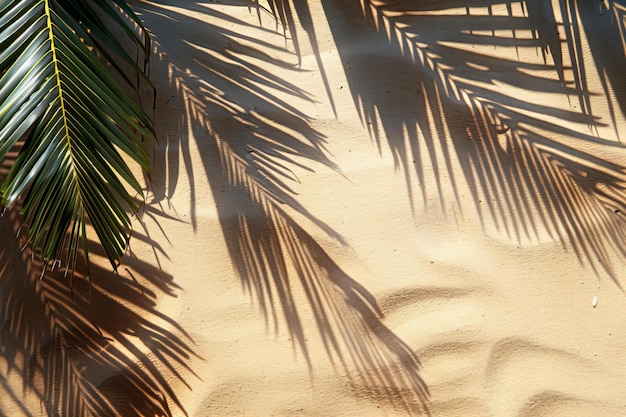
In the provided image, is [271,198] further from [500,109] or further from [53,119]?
[500,109]

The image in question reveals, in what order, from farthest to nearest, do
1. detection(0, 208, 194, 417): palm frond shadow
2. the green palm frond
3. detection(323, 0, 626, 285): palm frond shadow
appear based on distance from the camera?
detection(323, 0, 626, 285): palm frond shadow
detection(0, 208, 194, 417): palm frond shadow
the green palm frond

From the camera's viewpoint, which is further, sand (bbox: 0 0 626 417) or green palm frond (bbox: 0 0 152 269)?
sand (bbox: 0 0 626 417)

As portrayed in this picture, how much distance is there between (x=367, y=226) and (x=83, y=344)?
965 mm

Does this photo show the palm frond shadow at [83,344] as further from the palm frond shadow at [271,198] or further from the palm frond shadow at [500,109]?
the palm frond shadow at [500,109]

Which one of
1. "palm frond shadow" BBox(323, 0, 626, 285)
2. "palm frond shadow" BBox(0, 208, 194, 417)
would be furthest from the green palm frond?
"palm frond shadow" BBox(323, 0, 626, 285)

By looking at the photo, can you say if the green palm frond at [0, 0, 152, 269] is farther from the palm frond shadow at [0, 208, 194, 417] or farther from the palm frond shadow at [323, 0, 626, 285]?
the palm frond shadow at [323, 0, 626, 285]

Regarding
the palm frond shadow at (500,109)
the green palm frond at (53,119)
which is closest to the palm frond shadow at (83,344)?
the green palm frond at (53,119)

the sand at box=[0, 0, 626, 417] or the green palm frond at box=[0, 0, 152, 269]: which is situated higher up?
the green palm frond at box=[0, 0, 152, 269]

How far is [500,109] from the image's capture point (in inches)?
82.0

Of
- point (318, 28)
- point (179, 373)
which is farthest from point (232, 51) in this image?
point (179, 373)

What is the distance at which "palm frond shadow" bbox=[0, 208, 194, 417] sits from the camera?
1907 millimetres

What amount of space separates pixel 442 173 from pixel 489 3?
2.08ft

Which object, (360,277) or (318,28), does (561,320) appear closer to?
(360,277)

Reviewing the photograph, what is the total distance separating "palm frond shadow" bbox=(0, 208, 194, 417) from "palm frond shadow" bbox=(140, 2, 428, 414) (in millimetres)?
338
